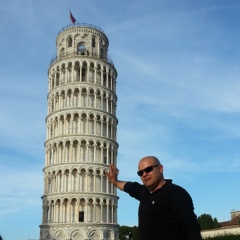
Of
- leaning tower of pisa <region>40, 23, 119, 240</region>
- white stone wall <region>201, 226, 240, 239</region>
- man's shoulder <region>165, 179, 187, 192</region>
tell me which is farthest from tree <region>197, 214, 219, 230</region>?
man's shoulder <region>165, 179, 187, 192</region>

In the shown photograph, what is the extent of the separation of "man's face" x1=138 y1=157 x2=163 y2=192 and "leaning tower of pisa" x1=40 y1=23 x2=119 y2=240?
4831cm

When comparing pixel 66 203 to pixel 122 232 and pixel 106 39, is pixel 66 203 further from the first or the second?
pixel 122 232

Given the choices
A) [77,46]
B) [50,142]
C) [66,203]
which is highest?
[77,46]

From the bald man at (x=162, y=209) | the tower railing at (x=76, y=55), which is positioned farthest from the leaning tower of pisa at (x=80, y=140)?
the bald man at (x=162, y=209)

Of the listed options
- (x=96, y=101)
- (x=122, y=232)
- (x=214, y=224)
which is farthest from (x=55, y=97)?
(x=122, y=232)

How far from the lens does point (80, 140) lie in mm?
54594

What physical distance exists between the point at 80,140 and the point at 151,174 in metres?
50.5

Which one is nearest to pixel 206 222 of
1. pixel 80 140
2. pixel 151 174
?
pixel 80 140

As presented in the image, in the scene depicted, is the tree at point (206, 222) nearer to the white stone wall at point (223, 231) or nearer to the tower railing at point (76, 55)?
the white stone wall at point (223, 231)

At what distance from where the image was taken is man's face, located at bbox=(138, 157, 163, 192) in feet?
14.8

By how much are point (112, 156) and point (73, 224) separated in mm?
12043

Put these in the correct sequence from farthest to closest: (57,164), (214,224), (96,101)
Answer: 1. (214,224)
2. (96,101)
3. (57,164)

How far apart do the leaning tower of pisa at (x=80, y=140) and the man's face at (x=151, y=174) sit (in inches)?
1902

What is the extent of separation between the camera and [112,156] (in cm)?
5741
